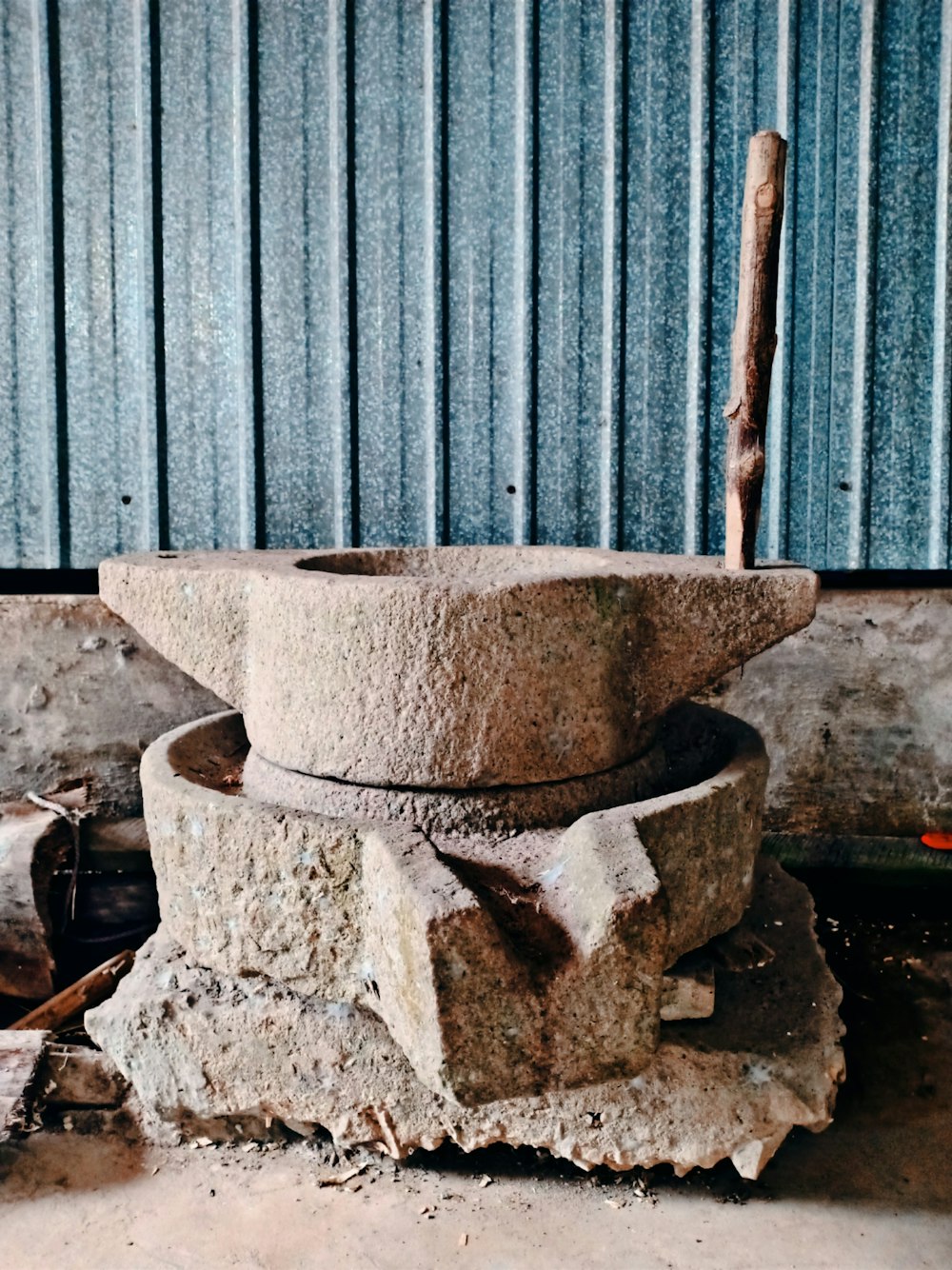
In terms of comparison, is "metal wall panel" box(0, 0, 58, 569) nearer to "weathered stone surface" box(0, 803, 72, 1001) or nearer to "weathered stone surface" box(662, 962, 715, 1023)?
"weathered stone surface" box(0, 803, 72, 1001)

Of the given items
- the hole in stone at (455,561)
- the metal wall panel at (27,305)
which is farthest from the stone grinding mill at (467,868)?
the metal wall panel at (27,305)

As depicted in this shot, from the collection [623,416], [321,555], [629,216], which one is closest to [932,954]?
[623,416]

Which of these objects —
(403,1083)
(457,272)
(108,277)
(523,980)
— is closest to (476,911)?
(523,980)

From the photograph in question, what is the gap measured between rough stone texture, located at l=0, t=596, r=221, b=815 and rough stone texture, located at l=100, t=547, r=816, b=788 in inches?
36.7

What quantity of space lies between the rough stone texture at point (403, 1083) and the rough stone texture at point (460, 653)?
545 millimetres

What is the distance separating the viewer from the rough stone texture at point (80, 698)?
3.31 metres

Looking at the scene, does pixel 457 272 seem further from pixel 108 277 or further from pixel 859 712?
pixel 859 712

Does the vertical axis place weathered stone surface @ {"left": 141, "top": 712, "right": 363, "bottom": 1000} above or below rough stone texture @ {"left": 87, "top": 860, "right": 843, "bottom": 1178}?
above

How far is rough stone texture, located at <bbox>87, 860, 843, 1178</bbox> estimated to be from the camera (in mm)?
2080

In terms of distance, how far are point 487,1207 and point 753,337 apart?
6.46 ft

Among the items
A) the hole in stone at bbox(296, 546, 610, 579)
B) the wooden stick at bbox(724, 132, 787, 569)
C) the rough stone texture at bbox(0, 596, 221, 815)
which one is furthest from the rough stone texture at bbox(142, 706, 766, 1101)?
the rough stone texture at bbox(0, 596, 221, 815)

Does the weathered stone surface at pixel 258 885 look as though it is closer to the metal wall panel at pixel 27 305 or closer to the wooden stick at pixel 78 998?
the wooden stick at pixel 78 998

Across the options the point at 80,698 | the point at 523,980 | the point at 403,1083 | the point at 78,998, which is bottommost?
the point at 78,998

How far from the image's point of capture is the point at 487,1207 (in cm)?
206
